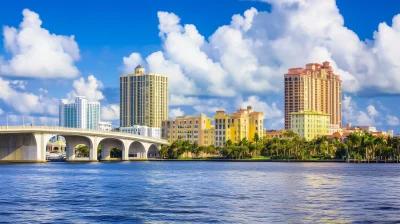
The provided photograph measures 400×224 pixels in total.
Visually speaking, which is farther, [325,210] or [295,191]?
[295,191]

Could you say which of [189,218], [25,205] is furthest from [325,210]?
[25,205]

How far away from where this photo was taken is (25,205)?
184ft

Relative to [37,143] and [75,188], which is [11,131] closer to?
[37,143]

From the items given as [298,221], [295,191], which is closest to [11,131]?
[295,191]

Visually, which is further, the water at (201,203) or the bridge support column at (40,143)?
the bridge support column at (40,143)

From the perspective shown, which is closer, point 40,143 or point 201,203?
point 201,203

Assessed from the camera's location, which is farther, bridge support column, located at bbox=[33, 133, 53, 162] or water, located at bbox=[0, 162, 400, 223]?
bridge support column, located at bbox=[33, 133, 53, 162]

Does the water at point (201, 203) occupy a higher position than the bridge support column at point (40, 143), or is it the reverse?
the bridge support column at point (40, 143)

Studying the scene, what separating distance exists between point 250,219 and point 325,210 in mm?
8180

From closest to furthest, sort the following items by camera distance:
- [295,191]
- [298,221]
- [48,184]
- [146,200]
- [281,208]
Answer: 1. [298,221]
2. [281,208]
3. [146,200]
4. [295,191]
5. [48,184]

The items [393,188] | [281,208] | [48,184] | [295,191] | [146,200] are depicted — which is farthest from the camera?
[48,184]

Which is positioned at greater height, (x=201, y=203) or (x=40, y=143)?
(x=40, y=143)

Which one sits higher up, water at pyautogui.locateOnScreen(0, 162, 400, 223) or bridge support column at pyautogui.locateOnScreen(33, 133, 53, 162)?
bridge support column at pyautogui.locateOnScreen(33, 133, 53, 162)

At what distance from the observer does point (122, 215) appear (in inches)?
1953
